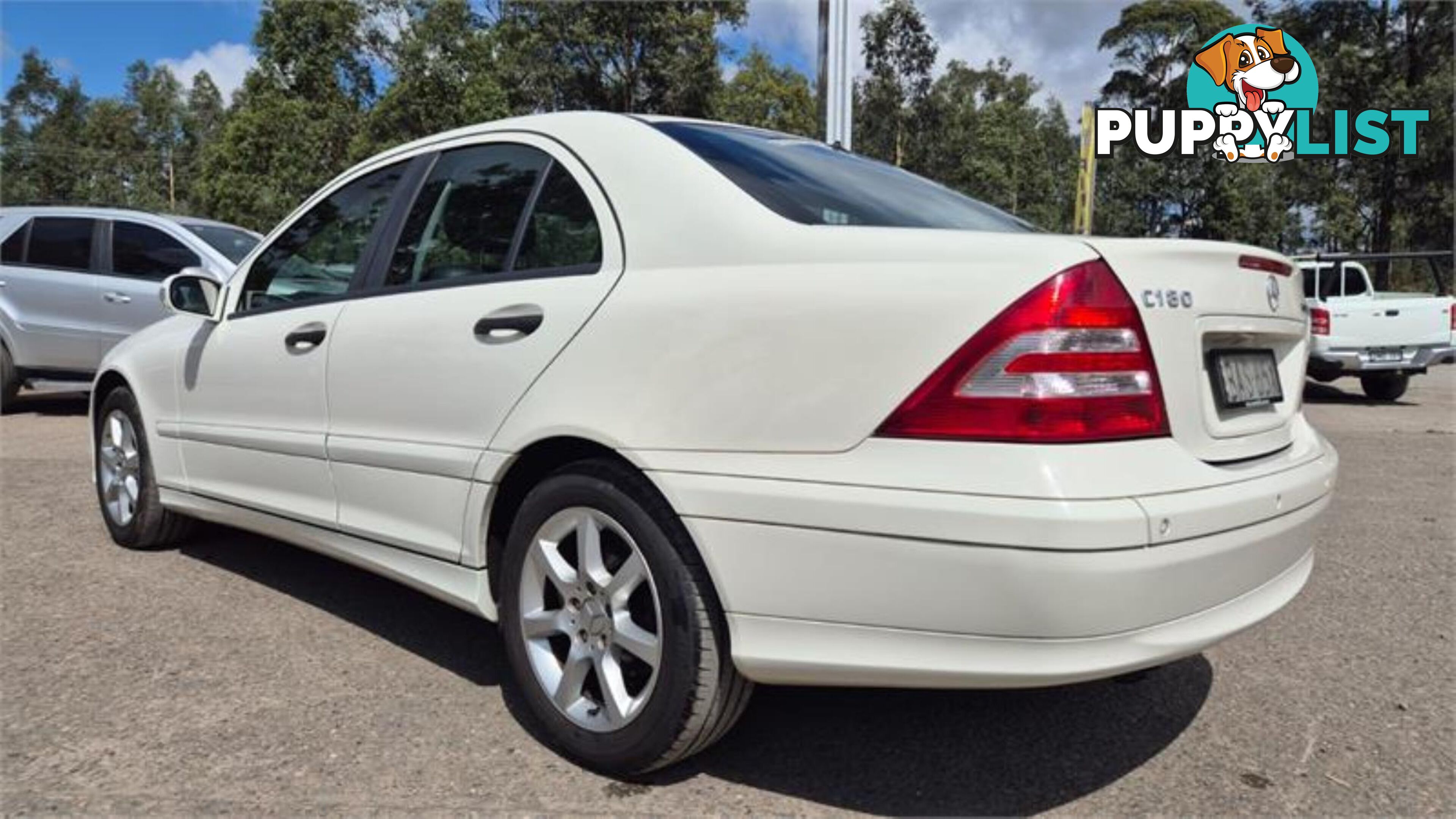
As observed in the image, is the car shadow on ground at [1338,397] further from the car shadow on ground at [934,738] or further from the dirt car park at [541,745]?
the car shadow on ground at [934,738]

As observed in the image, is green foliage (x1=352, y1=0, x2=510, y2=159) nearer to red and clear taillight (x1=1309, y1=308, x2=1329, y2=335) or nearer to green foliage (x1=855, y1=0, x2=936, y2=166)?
green foliage (x1=855, y1=0, x2=936, y2=166)

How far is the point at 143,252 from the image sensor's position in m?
8.46

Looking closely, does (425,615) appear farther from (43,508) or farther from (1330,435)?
(1330,435)

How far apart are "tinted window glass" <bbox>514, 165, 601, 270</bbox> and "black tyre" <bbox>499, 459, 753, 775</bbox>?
0.54 metres

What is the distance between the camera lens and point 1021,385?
1847 mm

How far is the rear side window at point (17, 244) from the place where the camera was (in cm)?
871

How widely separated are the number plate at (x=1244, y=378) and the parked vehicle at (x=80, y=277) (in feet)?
26.7

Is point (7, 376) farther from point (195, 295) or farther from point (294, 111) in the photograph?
point (294, 111)

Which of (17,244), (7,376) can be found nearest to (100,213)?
(17,244)

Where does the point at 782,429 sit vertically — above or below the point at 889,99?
below

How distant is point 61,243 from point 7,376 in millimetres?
1256

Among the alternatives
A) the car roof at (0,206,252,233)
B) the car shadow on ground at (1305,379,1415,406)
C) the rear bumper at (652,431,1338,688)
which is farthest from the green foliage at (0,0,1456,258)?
the rear bumper at (652,431,1338,688)

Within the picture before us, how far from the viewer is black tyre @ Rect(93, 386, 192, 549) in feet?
13.6

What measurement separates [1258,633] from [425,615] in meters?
2.86
